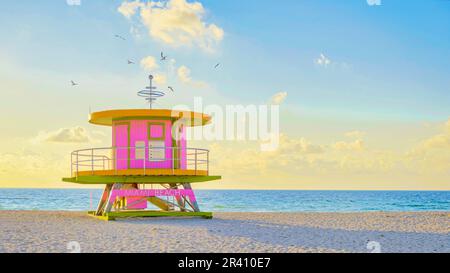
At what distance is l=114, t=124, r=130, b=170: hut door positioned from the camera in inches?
813

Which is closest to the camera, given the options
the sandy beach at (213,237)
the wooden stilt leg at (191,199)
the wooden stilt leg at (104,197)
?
the sandy beach at (213,237)

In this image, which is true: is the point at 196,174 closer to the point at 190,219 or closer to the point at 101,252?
the point at 190,219

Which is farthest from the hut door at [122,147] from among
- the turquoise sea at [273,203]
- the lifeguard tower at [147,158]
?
the turquoise sea at [273,203]

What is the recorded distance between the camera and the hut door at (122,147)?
Result: 20656 millimetres

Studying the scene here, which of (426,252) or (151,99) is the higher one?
(151,99)

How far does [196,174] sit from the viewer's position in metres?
20.9

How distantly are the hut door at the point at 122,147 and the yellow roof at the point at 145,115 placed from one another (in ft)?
1.51

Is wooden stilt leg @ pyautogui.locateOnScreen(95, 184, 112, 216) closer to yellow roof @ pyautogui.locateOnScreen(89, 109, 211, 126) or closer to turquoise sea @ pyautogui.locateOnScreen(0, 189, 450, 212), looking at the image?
yellow roof @ pyautogui.locateOnScreen(89, 109, 211, 126)

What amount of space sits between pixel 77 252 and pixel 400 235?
9.65 m

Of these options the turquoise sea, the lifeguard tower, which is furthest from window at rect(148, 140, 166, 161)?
the turquoise sea

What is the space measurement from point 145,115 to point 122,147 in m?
1.57

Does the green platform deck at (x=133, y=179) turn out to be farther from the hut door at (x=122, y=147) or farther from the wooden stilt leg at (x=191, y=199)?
the hut door at (x=122, y=147)
